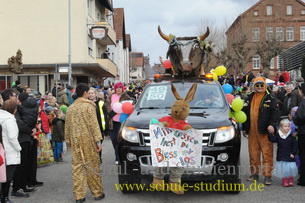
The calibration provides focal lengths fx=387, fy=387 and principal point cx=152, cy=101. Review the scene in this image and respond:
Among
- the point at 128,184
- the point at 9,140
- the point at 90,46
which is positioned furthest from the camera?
the point at 90,46

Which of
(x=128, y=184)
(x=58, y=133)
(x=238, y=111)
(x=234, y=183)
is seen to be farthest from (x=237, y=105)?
(x=58, y=133)

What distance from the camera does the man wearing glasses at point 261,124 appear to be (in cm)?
744

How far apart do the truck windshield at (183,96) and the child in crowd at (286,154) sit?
1.24m

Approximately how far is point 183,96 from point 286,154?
2.21m

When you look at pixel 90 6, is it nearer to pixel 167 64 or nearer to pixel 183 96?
pixel 167 64

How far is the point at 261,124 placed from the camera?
7465mm

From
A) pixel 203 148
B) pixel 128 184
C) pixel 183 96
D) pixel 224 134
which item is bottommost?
pixel 128 184

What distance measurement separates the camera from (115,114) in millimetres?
9117

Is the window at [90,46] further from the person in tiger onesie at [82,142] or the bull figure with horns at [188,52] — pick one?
the person in tiger onesie at [82,142]

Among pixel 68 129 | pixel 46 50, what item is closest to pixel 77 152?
pixel 68 129

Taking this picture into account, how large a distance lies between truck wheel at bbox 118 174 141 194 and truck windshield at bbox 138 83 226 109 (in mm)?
1461

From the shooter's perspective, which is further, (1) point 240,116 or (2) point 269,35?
(2) point 269,35

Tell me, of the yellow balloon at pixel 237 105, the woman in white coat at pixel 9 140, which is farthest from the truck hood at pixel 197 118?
the woman in white coat at pixel 9 140

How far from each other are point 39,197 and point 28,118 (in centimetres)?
143
